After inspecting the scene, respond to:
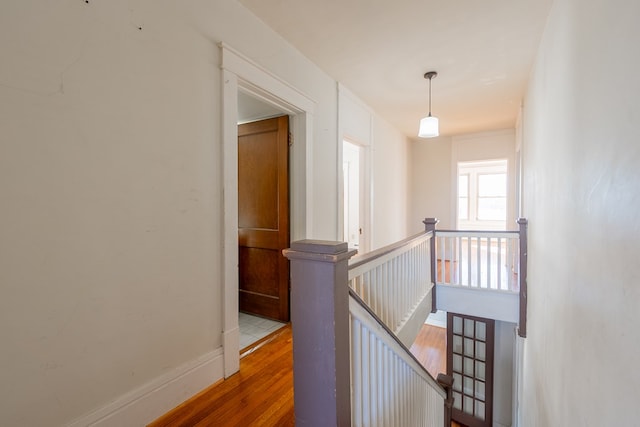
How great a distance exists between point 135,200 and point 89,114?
1.37ft

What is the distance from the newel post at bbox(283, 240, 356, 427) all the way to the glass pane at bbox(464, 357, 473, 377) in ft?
15.6

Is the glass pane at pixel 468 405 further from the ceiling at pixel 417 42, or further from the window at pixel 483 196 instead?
the ceiling at pixel 417 42

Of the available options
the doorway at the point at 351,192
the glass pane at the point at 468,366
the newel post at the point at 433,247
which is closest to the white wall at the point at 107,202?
the newel post at the point at 433,247

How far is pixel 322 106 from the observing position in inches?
115

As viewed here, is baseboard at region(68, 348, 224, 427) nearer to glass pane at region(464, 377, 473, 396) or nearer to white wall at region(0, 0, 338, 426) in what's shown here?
white wall at region(0, 0, 338, 426)

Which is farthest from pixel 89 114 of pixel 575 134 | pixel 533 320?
pixel 533 320

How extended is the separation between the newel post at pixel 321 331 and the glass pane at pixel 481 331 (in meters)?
4.51

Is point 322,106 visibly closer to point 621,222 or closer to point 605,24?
point 605,24

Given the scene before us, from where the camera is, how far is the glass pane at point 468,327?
468cm

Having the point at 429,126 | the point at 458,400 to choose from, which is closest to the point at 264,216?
the point at 429,126

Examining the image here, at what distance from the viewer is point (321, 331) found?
0.90 metres

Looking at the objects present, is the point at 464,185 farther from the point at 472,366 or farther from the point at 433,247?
the point at 433,247

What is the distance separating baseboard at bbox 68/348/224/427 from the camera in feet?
4.35

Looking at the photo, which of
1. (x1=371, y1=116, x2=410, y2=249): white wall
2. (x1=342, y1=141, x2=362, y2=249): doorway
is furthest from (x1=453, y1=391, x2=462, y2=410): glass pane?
(x1=342, y1=141, x2=362, y2=249): doorway
